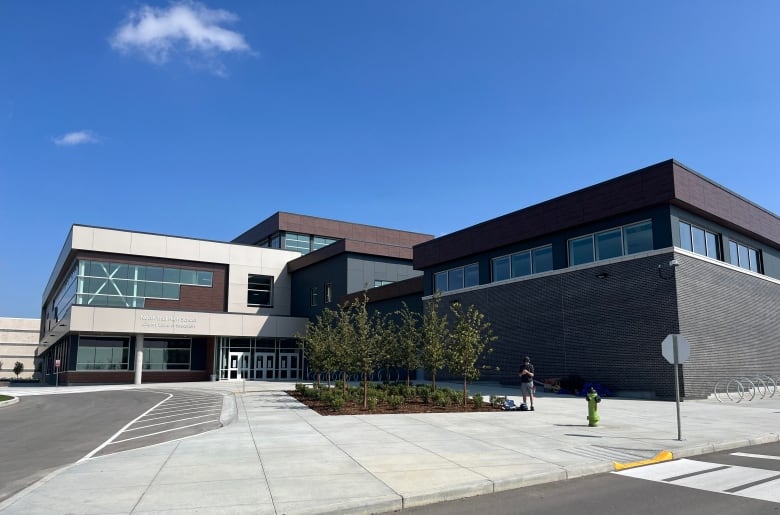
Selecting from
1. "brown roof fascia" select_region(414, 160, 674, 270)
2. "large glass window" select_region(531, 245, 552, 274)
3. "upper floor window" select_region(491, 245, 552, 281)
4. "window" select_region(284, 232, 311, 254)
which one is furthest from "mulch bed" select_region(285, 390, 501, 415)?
"window" select_region(284, 232, 311, 254)

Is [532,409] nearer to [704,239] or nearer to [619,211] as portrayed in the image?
[619,211]

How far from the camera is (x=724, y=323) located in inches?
961

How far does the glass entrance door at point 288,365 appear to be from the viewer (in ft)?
167

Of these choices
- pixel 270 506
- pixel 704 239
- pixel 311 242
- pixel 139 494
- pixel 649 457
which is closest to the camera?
pixel 270 506

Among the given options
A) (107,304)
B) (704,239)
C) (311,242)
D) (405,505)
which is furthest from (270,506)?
(311,242)

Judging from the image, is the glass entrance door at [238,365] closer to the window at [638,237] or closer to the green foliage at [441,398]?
the green foliage at [441,398]

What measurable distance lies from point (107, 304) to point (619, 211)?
37687 mm

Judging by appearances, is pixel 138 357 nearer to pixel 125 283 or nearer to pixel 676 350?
pixel 125 283

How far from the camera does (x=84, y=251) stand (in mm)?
43719

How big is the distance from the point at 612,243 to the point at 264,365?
33843 millimetres

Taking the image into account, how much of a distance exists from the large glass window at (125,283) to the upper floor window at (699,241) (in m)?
38.0

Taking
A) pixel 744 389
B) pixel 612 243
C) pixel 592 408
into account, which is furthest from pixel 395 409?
pixel 744 389

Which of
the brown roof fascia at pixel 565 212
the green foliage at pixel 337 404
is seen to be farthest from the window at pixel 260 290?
the green foliage at pixel 337 404

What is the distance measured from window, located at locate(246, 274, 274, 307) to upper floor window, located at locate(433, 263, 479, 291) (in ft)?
70.5
